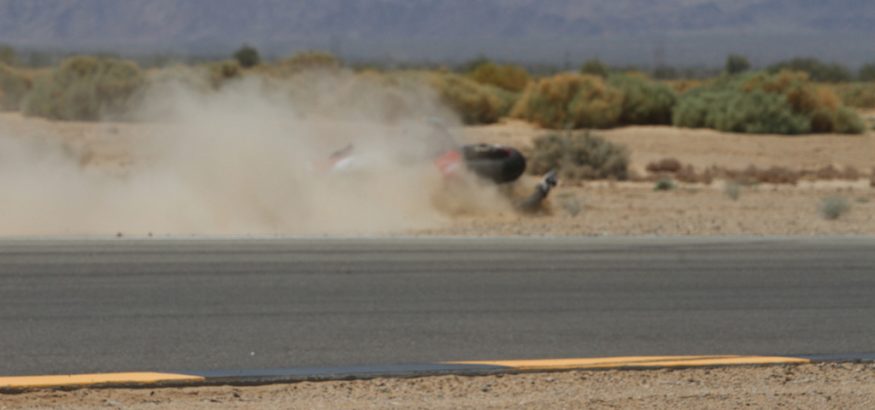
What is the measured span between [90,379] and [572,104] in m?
35.5

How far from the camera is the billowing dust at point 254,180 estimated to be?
20.0m

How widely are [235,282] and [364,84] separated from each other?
1364cm

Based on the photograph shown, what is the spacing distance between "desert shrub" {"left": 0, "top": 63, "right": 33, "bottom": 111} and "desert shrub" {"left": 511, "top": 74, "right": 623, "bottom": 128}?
15.8m

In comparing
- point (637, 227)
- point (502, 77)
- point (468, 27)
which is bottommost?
point (637, 227)

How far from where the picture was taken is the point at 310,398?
27.6 ft

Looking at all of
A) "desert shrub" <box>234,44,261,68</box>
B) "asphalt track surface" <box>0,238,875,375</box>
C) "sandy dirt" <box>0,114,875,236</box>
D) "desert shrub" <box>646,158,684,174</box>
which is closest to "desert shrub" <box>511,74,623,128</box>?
"sandy dirt" <box>0,114,875,236</box>

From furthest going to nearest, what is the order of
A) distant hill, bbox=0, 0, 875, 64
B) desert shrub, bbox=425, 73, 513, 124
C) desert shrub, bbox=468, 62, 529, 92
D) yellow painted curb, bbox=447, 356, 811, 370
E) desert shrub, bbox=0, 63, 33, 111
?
distant hill, bbox=0, 0, 875, 64 < desert shrub, bbox=468, 62, 529, 92 < desert shrub, bbox=0, 63, 33, 111 < desert shrub, bbox=425, 73, 513, 124 < yellow painted curb, bbox=447, 356, 811, 370

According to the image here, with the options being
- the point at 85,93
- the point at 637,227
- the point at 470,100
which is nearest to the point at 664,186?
the point at 637,227

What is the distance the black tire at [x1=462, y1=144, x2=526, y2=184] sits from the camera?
2177 centimetres

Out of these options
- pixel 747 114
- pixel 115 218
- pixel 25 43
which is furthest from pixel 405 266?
pixel 25 43

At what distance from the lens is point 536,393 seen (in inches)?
339

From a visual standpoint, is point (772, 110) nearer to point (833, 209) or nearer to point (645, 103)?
point (645, 103)

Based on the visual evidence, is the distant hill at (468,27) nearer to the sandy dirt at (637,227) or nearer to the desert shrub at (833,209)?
the sandy dirt at (637,227)

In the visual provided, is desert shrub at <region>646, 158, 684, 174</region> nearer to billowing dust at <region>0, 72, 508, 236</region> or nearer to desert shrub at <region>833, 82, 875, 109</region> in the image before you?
billowing dust at <region>0, 72, 508, 236</region>
